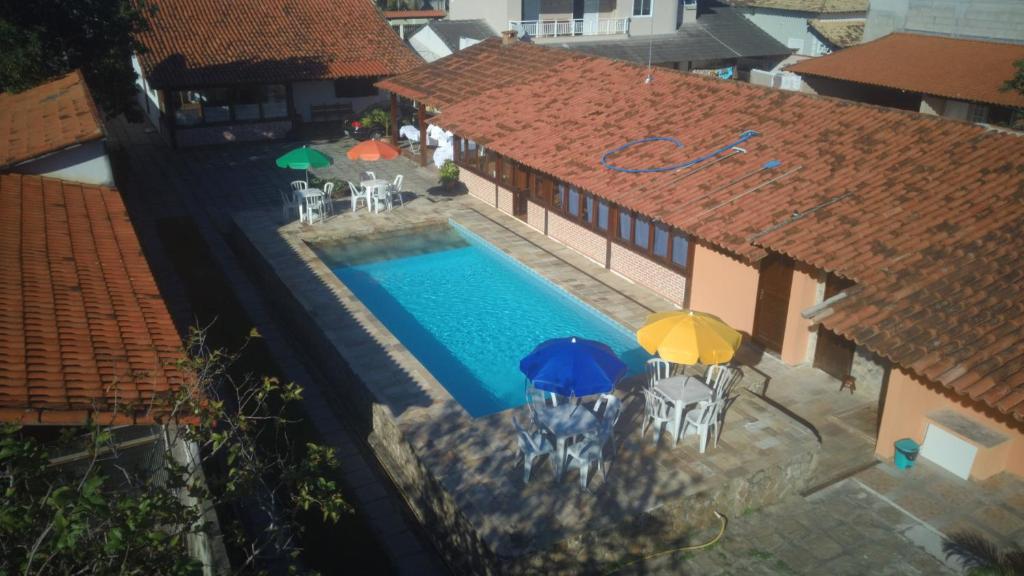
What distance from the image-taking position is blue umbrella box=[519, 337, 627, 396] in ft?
39.6

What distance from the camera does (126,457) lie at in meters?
9.14

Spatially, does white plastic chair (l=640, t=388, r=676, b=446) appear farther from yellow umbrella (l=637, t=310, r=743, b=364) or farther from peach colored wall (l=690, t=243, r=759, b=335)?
peach colored wall (l=690, t=243, r=759, b=335)

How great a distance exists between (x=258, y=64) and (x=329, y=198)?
11798 mm

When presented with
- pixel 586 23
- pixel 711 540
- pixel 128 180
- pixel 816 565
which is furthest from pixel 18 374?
pixel 586 23

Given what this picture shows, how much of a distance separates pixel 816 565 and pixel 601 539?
2.84 m

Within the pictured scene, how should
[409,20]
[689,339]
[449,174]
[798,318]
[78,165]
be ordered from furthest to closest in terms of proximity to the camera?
[409,20] → [449,174] → [78,165] → [798,318] → [689,339]

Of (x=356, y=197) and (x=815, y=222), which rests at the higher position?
(x=815, y=222)

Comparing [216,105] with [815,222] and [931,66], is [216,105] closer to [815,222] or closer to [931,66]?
[815,222]

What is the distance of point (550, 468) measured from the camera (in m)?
12.3

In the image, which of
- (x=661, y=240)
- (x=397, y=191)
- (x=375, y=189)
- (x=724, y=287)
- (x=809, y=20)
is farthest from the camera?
(x=809, y=20)

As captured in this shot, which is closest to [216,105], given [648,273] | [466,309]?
[466,309]

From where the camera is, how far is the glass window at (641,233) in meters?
19.1

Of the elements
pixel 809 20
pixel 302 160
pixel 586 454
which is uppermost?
pixel 809 20

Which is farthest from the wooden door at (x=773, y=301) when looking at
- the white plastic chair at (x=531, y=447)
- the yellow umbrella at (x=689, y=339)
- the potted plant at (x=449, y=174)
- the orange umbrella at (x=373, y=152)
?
the orange umbrella at (x=373, y=152)
